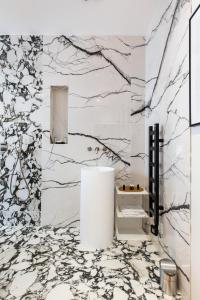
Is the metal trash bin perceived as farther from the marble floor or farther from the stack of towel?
the stack of towel

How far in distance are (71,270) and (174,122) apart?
4.71 ft

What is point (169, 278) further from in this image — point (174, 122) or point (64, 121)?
point (64, 121)

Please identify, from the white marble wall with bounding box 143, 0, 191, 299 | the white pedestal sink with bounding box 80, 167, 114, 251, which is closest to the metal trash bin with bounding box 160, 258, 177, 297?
the white marble wall with bounding box 143, 0, 191, 299

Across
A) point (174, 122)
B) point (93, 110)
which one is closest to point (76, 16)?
point (93, 110)

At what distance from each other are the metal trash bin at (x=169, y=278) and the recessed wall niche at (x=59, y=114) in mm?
1770

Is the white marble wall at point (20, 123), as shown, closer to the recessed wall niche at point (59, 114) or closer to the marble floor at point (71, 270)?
the recessed wall niche at point (59, 114)

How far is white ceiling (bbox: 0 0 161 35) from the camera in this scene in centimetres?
208

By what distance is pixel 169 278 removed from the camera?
1598 millimetres

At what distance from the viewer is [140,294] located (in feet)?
5.24

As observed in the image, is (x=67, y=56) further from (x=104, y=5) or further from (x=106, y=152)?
(x=106, y=152)

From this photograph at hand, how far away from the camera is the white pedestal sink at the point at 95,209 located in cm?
230

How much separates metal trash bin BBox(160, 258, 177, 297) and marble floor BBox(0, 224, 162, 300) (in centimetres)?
7

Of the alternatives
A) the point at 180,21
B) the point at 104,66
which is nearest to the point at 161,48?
the point at 180,21

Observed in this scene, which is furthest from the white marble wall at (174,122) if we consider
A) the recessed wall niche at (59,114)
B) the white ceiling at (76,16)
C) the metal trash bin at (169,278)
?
the recessed wall niche at (59,114)
